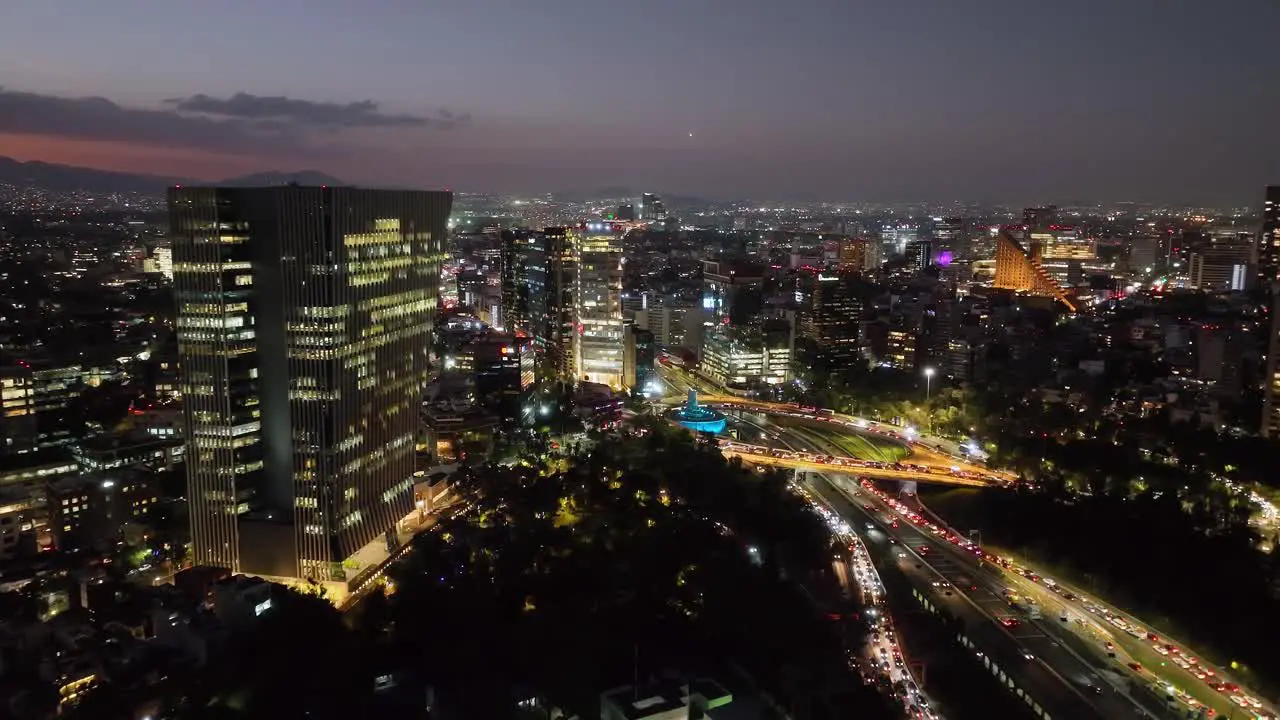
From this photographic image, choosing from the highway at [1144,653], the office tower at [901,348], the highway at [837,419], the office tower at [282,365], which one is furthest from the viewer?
the office tower at [901,348]

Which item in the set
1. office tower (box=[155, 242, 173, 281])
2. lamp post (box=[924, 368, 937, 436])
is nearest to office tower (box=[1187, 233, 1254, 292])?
lamp post (box=[924, 368, 937, 436])

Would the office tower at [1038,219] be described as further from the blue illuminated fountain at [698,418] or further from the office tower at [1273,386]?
the blue illuminated fountain at [698,418]

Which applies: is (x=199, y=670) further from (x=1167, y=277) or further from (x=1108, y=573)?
(x=1167, y=277)

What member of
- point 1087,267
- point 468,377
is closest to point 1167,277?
point 1087,267

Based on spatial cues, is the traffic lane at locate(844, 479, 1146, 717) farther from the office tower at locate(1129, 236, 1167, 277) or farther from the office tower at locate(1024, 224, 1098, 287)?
the office tower at locate(1129, 236, 1167, 277)

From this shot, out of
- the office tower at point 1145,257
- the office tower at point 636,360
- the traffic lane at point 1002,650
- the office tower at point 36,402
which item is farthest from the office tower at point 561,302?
the office tower at point 1145,257

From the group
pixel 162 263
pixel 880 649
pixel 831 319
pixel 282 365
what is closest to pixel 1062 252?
pixel 831 319
